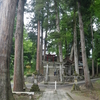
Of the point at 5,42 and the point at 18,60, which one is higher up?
the point at 5,42

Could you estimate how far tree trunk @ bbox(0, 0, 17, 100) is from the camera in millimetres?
4480

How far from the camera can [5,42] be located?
15.1 ft

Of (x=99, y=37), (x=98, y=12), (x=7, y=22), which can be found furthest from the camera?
(x=99, y=37)

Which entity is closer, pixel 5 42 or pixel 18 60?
pixel 5 42

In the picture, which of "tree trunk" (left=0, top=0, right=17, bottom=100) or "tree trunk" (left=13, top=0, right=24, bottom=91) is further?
"tree trunk" (left=13, top=0, right=24, bottom=91)

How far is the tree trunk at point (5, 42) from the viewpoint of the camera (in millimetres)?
4480

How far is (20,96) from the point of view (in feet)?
20.6

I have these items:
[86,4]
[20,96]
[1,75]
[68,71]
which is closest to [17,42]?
[20,96]

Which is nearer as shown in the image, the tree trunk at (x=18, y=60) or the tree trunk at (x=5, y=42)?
the tree trunk at (x=5, y=42)

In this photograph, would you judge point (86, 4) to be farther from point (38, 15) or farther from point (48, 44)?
point (48, 44)

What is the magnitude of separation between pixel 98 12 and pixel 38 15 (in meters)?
11.2

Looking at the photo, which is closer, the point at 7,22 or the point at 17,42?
the point at 7,22

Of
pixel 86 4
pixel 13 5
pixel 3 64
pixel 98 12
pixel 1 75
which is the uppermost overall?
pixel 86 4

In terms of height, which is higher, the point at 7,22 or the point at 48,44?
the point at 48,44
